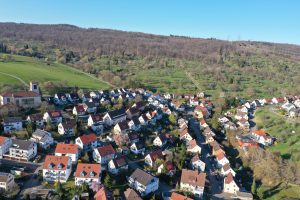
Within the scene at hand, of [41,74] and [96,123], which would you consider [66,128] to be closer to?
[96,123]

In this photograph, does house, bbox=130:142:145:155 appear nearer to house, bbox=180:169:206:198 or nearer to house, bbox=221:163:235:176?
house, bbox=180:169:206:198

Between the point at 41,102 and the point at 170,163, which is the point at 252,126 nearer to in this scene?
the point at 170,163

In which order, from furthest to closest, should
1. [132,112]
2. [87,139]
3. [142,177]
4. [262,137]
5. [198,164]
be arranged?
1. [132,112]
2. [262,137]
3. [87,139]
4. [198,164]
5. [142,177]

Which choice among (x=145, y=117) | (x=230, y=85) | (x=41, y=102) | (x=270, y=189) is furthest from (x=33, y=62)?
(x=270, y=189)

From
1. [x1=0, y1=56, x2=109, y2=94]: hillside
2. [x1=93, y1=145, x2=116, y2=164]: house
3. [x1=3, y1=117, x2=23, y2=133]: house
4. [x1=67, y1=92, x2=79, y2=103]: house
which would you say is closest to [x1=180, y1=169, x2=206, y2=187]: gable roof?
[x1=93, y1=145, x2=116, y2=164]: house

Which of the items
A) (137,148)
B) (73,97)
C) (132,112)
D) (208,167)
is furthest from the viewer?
(73,97)

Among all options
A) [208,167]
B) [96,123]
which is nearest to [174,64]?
[96,123]
